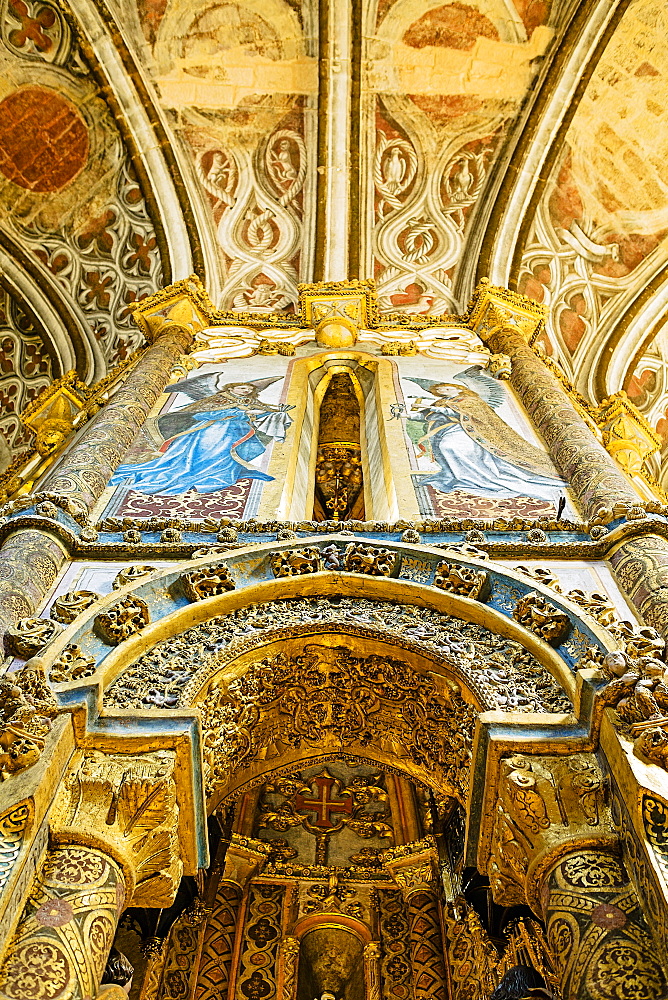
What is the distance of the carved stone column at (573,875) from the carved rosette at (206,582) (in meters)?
1.78

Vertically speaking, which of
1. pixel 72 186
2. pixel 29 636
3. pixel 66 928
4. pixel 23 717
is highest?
pixel 72 186

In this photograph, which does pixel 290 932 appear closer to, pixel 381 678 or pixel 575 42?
pixel 381 678

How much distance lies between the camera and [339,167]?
11203 millimetres

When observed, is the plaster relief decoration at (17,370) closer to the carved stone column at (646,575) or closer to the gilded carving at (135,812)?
the carved stone column at (646,575)

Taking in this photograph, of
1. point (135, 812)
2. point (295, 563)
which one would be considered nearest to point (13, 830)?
point (135, 812)

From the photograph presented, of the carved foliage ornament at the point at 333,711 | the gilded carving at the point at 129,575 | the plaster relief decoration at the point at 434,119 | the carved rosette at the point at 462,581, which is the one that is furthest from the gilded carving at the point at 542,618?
the plaster relief decoration at the point at 434,119

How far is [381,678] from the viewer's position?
4.55 meters

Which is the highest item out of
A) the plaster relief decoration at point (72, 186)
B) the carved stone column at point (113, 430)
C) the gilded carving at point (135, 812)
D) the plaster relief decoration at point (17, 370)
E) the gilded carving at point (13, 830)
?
the plaster relief decoration at point (72, 186)

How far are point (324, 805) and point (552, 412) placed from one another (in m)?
3.46

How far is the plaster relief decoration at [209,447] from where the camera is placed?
6.06 m

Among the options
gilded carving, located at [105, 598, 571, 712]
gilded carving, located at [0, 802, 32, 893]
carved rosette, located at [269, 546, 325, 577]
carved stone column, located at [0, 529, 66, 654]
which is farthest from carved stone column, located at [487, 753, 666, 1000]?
carved stone column, located at [0, 529, 66, 654]

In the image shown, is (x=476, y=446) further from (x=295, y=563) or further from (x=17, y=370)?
(x=17, y=370)

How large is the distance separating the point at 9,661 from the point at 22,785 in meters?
0.94

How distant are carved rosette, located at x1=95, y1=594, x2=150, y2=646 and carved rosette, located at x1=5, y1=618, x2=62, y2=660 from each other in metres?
0.20
